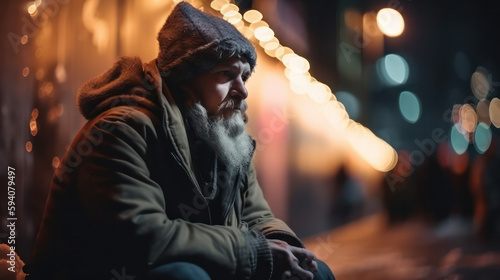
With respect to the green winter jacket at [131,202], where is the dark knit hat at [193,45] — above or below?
above

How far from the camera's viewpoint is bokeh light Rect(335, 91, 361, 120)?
4.34 metres

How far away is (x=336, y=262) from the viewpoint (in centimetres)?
385

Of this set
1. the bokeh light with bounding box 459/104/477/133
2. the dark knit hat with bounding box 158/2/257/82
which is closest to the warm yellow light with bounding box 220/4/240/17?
the dark knit hat with bounding box 158/2/257/82

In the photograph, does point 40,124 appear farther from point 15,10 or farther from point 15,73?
point 15,10

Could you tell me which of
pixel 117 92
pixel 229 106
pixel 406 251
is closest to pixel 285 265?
pixel 229 106

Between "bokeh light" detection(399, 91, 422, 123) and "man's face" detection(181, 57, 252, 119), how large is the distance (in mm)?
3575

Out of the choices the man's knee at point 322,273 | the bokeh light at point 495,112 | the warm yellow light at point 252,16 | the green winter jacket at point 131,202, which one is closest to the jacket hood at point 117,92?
the green winter jacket at point 131,202

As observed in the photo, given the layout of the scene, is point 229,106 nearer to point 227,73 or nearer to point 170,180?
point 227,73

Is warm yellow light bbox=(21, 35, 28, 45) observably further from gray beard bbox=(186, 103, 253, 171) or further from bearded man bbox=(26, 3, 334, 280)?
gray beard bbox=(186, 103, 253, 171)

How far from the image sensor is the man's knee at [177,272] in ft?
4.36

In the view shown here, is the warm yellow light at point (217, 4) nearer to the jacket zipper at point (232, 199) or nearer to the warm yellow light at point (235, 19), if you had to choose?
the warm yellow light at point (235, 19)

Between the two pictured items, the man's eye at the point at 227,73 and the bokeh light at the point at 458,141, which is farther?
the bokeh light at the point at 458,141

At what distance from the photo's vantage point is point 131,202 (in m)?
1.37

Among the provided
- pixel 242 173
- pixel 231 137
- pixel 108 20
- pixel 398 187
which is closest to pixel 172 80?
pixel 231 137
